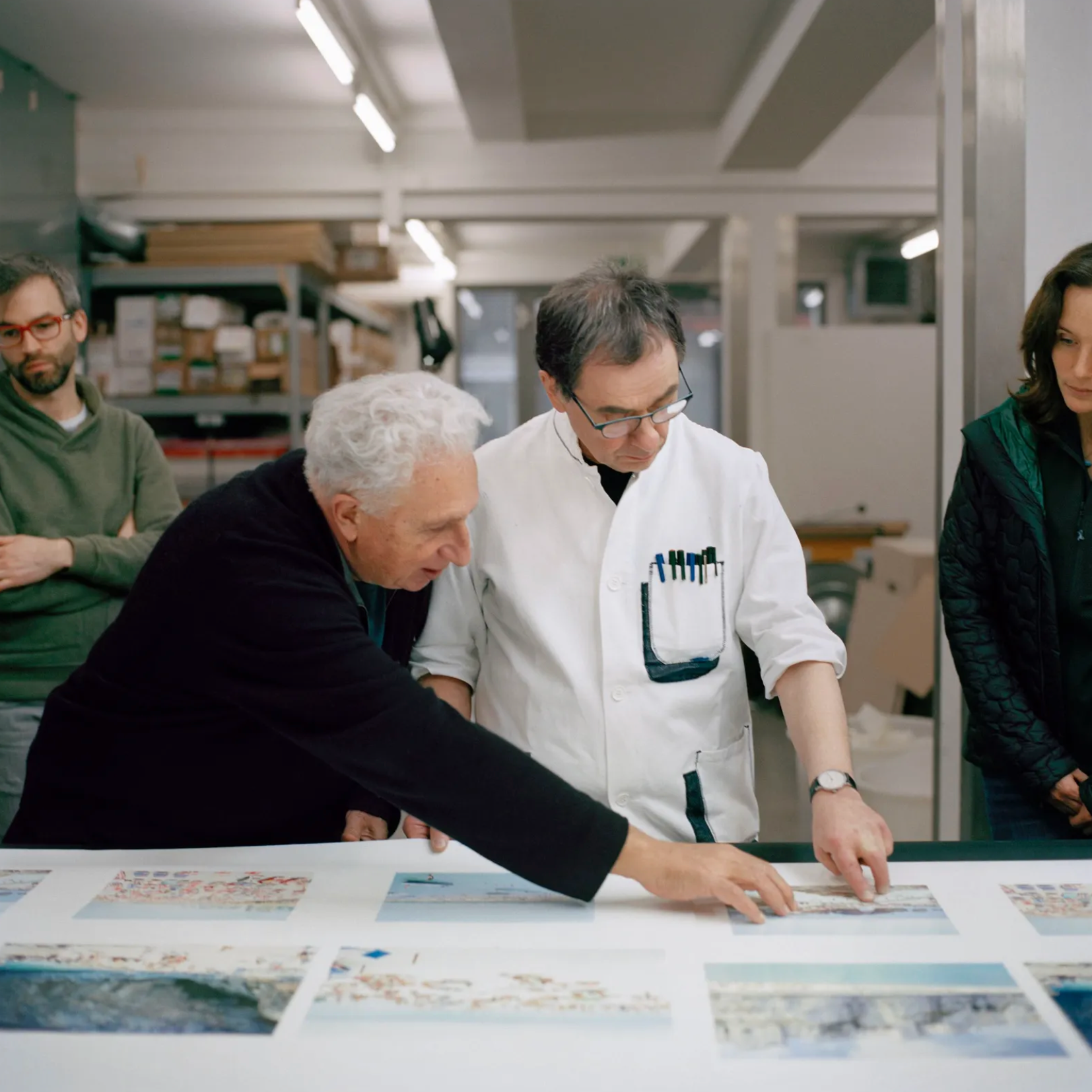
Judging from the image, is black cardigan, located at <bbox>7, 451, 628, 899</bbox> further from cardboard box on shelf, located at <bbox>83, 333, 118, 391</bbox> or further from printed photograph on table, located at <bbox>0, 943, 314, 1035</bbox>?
cardboard box on shelf, located at <bbox>83, 333, 118, 391</bbox>

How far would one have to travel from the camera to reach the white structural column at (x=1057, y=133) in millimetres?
2270

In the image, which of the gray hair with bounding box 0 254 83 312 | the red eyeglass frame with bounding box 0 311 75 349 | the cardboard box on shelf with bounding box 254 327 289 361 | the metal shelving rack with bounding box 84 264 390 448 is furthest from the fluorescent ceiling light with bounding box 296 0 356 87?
the red eyeglass frame with bounding box 0 311 75 349

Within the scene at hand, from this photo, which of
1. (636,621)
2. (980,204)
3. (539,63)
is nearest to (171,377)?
(539,63)

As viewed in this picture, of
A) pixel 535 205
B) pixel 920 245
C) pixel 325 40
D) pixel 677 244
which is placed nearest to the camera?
pixel 325 40

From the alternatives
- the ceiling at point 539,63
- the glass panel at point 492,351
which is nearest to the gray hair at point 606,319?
the ceiling at point 539,63

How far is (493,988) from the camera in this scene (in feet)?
3.50

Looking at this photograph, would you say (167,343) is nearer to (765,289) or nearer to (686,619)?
(765,289)

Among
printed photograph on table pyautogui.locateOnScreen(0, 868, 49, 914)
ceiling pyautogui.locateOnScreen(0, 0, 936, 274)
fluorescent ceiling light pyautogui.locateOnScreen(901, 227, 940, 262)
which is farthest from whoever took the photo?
fluorescent ceiling light pyautogui.locateOnScreen(901, 227, 940, 262)

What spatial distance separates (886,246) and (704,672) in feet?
28.3

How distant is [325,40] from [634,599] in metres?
3.30

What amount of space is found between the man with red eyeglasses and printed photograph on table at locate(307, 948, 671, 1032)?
1.40 metres

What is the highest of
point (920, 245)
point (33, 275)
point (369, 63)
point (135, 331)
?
point (369, 63)

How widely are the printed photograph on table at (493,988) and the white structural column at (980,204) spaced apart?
5.06ft

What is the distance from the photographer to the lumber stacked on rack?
16.0 feet
